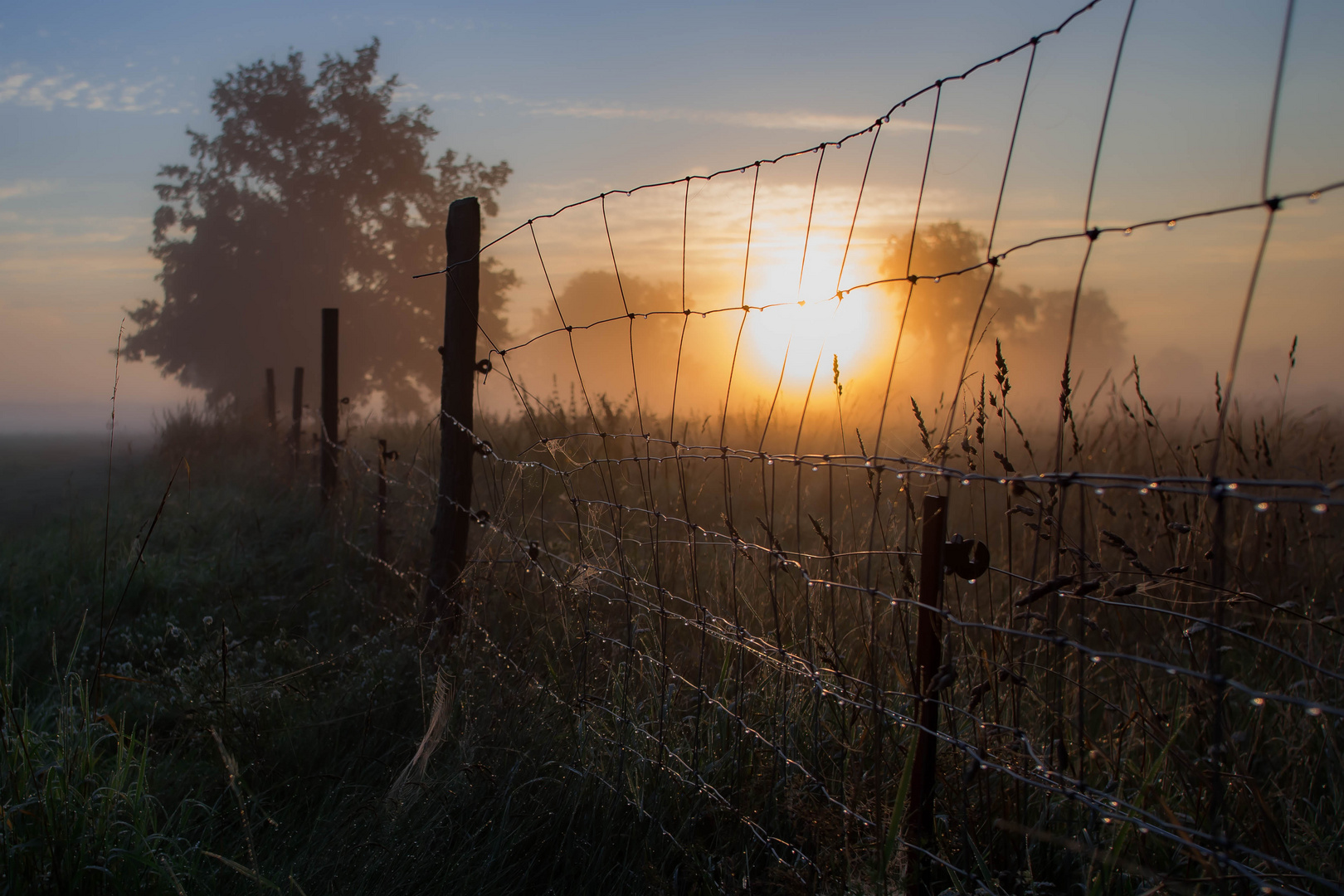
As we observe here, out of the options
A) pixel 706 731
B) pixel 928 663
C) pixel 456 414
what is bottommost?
pixel 706 731

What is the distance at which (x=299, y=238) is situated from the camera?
81.2 feet

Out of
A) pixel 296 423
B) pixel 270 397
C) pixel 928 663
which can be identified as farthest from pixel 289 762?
pixel 270 397

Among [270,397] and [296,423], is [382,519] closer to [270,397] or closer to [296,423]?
[296,423]

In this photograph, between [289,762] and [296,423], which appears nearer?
[289,762]

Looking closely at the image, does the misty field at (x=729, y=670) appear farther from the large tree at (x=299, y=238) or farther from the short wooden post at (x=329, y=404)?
the large tree at (x=299, y=238)

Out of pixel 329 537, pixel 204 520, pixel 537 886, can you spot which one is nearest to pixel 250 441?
pixel 204 520

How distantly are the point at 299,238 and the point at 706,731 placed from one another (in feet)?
85.0

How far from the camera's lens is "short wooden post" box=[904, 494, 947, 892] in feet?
5.20

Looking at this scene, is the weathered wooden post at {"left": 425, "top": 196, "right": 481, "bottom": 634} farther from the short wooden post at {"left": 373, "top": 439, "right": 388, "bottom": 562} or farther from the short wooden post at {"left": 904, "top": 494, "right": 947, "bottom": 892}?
the short wooden post at {"left": 904, "top": 494, "right": 947, "bottom": 892}

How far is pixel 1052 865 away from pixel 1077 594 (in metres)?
1.03

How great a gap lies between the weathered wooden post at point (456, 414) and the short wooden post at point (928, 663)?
2.46 metres

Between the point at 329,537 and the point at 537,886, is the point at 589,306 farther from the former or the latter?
the point at 537,886

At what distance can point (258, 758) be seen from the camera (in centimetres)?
287

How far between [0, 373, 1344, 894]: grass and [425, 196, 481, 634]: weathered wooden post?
175 mm
